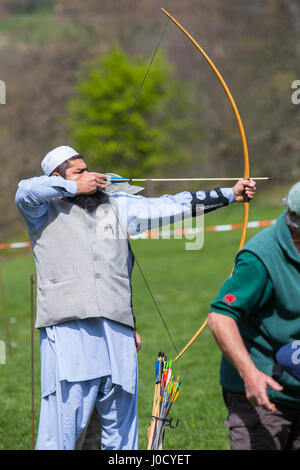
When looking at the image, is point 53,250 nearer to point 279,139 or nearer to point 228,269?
point 228,269

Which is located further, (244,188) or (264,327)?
(244,188)

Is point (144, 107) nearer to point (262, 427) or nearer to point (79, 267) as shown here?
point (79, 267)

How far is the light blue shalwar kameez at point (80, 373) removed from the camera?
10.0 ft

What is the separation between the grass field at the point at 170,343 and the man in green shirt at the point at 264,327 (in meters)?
1.19

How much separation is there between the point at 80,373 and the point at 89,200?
0.76m

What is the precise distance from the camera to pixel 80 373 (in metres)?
3.04

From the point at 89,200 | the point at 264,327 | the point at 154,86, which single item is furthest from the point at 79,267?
the point at 154,86

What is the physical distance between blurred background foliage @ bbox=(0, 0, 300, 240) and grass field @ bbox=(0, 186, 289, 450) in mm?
3433

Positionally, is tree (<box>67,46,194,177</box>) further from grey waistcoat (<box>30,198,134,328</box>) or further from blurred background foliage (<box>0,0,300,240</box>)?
grey waistcoat (<box>30,198,134,328</box>)

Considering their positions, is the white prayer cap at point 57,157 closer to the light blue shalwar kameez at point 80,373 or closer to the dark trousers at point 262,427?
the light blue shalwar kameez at point 80,373

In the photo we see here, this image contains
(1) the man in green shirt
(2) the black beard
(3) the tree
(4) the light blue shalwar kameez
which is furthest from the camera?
(3) the tree

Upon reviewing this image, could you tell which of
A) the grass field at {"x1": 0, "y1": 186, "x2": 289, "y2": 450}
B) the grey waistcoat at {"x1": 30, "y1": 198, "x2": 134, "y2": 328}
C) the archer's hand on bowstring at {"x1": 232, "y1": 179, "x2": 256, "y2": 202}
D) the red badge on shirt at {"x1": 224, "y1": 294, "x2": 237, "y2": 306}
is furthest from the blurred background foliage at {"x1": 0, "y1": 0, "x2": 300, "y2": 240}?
the red badge on shirt at {"x1": 224, "y1": 294, "x2": 237, "y2": 306}

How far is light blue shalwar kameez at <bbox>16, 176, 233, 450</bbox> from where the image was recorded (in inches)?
120
